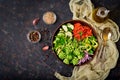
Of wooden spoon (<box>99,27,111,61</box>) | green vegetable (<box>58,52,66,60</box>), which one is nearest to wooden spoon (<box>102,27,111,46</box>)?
→ wooden spoon (<box>99,27,111,61</box>)

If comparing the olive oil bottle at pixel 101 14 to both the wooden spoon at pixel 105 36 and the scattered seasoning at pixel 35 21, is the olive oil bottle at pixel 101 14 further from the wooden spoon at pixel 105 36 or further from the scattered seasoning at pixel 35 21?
the scattered seasoning at pixel 35 21

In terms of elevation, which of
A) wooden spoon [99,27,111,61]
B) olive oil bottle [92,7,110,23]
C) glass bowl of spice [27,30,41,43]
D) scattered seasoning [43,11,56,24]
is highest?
scattered seasoning [43,11,56,24]

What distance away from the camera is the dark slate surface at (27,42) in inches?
102

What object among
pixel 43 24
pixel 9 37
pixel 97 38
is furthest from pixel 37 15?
pixel 97 38

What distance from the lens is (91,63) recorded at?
102 inches

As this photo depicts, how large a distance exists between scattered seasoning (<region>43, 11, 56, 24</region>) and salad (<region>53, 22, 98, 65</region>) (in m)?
0.10

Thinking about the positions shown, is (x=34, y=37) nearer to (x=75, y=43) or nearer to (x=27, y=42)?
(x=27, y=42)

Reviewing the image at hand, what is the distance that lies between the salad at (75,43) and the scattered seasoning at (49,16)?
0.33 feet

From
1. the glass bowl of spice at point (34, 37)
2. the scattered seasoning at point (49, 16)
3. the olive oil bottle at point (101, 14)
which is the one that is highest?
the scattered seasoning at point (49, 16)

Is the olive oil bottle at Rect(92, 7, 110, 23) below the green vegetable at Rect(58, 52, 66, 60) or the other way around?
the other way around

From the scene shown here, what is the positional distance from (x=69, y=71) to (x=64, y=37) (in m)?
0.23

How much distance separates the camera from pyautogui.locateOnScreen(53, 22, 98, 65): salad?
2.53m

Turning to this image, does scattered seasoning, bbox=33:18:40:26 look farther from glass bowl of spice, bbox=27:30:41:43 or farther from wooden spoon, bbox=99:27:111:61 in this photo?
wooden spoon, bbox=99:27:111:61

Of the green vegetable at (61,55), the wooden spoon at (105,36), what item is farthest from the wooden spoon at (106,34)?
the green vegetable at (61,55)
